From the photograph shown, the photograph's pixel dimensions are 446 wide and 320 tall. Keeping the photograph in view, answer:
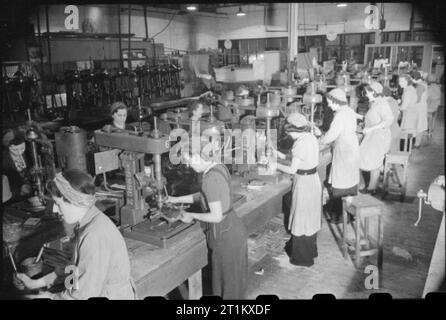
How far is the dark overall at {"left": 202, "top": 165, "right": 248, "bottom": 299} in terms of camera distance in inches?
111

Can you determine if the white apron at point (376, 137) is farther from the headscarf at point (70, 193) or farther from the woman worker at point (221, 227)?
the headscarf at point (70, 193)

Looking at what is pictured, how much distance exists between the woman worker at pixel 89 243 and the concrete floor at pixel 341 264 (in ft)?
6.43

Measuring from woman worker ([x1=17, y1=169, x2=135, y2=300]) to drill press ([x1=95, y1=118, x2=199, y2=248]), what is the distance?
652 millimetres

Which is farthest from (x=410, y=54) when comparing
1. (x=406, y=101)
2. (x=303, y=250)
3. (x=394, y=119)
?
(x=303, y=250)

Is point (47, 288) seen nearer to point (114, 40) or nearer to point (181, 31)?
point (114, 40)

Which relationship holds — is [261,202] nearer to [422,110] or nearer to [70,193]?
[70,193]

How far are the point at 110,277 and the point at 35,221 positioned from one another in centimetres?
124

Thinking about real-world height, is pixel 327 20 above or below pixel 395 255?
above

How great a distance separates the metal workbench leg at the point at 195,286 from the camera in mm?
3021

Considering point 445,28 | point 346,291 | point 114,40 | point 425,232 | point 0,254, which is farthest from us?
point 114,40

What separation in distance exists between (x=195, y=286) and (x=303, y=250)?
141cm
